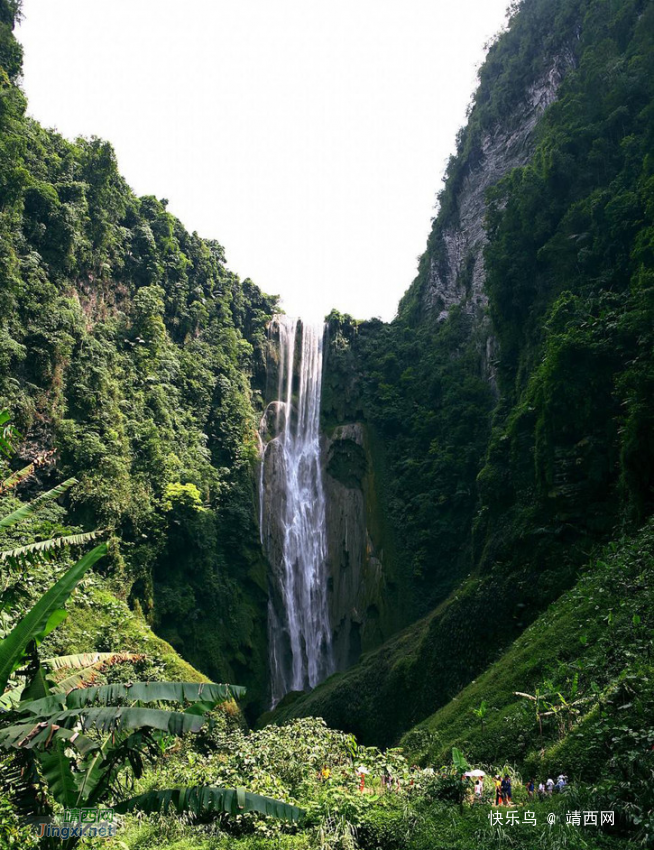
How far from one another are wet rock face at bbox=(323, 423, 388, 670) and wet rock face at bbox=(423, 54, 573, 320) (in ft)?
33.8

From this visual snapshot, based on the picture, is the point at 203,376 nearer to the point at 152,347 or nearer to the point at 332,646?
the point at 152,347

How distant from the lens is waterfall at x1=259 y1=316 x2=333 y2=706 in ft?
84.7

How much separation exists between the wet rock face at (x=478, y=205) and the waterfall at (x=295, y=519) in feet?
29.5

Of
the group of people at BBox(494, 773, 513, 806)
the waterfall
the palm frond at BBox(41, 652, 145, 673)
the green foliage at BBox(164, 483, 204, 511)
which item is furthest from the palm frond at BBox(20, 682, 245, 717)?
the waterfall

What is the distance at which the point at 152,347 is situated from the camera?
2756 cm

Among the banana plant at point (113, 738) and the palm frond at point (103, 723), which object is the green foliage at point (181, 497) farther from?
the palm frond at point (103, 723)

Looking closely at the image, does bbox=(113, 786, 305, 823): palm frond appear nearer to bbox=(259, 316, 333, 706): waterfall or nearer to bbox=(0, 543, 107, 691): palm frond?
bbox=(0, 543, 107, 691): palm frond

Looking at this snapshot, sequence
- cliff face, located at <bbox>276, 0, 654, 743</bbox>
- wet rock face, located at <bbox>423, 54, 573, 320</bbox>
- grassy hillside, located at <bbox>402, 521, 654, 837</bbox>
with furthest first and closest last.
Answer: wet rock face, located at <bbox>423, 54, 573, 320</bbox>
cliff face, located at <bbox>276, 0, 654, 743</bbox>
grassy hillside, located at <bbox>402, 521, 654, 837</bbox>

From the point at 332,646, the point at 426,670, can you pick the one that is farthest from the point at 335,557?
the point at 426,670

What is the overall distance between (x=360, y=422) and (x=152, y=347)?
12553 mm

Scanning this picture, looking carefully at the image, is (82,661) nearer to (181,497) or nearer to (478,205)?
(181,497)

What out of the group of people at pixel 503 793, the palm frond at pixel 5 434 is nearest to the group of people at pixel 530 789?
the group of people at pixel 503 793

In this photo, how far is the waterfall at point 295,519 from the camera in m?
25.8

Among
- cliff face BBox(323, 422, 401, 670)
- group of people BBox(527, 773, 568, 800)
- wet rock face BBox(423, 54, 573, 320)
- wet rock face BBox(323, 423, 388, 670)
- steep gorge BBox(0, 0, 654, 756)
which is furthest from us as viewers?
wet rock face BBox(423, 54, 573, 320)
